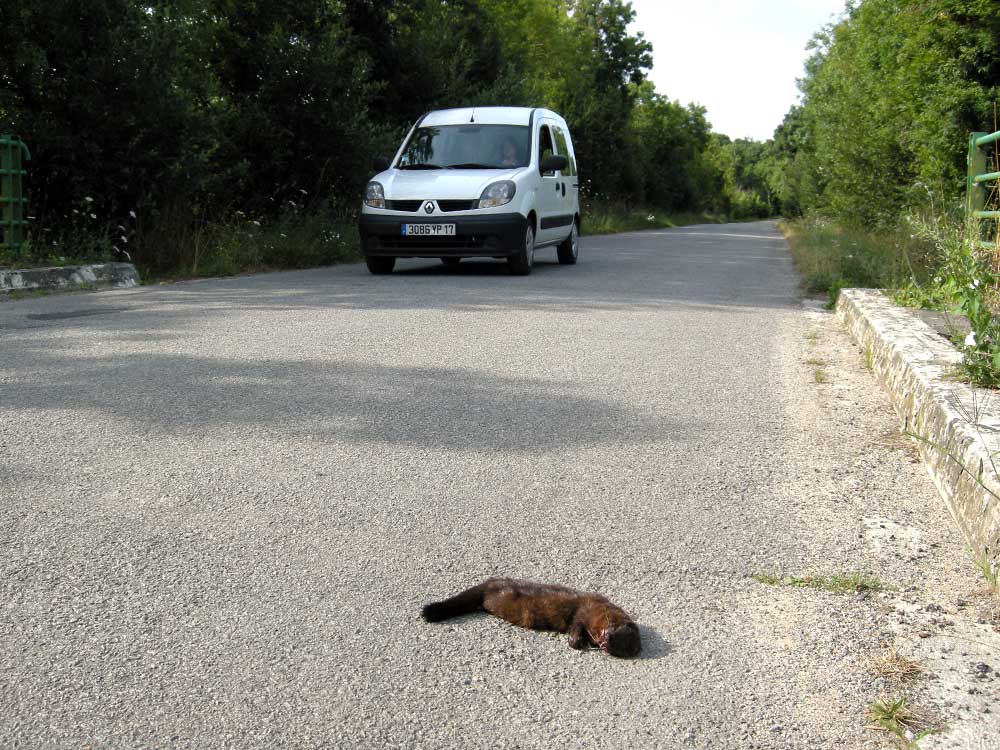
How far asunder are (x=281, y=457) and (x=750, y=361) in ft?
12.5

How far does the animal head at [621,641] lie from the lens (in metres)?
2.62

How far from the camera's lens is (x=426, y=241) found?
12492mm

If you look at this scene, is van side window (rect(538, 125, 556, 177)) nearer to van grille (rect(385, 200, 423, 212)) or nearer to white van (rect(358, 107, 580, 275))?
white van (rect(358, 107, 580, 275))

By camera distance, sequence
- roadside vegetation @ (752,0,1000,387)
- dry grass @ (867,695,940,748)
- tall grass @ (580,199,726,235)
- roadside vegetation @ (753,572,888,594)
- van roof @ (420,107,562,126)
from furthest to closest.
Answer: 1. tall grass @ (580,199,726,235)
2. van roof @ (420,107,562,126)
3. roadside vegetation @ (752,0,1000,387)
4. roadside vegetation @ (753,572,888,594)
5. dry grass @ (867,695,940,748)

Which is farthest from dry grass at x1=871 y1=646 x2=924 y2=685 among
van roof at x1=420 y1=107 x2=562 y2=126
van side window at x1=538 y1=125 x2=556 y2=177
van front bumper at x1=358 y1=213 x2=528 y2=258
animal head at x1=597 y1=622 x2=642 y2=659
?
van roof at x1=420 y1=107 x2=562 y2=126

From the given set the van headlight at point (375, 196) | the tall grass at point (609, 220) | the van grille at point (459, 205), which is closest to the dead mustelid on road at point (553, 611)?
the van grille at point (459, 205)

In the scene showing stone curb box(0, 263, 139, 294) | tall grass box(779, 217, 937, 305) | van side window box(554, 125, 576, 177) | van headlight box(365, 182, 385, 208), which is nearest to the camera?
stone curb box(0, 263, 139, 294)

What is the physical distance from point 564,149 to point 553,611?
13697 millimetres

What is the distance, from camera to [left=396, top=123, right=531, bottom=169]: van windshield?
44.6 feet

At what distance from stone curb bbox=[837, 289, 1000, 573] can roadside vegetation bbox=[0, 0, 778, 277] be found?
350 inches

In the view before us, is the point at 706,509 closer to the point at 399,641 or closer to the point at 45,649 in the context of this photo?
the point at 399,641

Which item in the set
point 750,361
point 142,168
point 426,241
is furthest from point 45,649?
point 142,168

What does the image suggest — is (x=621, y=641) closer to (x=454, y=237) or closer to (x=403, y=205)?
(x=454, y=237)

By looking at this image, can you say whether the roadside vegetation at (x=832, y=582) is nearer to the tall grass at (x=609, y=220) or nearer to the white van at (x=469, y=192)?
the white van at (x=469, y=192)
